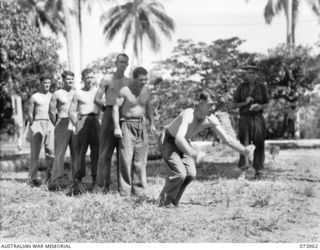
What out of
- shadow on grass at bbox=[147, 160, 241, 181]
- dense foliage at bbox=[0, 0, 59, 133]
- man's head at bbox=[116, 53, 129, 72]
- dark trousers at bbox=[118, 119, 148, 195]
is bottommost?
shadow on grass at bbox=[147, 160, 241, 181]

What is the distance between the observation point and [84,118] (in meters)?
7.63

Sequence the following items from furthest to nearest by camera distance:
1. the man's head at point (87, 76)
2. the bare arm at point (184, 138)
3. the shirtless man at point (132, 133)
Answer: the man's head at point (87, 76) < the shirtless man at point (132, 133) < the bare arm at point (184, 138)

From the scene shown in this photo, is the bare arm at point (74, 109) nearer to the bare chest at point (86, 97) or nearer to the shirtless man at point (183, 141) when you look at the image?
the bare chest at point (86, 97)

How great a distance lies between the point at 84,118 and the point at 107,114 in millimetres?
570

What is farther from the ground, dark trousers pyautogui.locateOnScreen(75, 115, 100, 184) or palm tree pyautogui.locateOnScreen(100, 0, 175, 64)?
palm tree pyautogui.locateOnScreen(100, 0, 175, 64)

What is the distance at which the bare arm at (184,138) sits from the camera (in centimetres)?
541

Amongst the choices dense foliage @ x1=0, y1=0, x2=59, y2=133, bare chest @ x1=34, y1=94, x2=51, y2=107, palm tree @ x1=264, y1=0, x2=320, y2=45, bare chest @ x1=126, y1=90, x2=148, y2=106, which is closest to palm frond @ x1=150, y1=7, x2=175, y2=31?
palm tree @ x1=264, y1=0, x2=320, y2=45

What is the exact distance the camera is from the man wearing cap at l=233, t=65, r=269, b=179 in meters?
8.77

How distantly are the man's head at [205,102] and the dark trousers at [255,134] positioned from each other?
10.9 feet

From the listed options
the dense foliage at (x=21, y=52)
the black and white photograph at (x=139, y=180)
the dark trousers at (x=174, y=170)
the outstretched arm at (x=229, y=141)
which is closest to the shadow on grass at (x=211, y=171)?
the black and white photograph at (x=139, y=180)

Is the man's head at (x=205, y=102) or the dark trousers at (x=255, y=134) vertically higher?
the man's head at (x=205, y=102)

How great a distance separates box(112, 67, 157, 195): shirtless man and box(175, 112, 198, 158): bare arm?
1271 mm

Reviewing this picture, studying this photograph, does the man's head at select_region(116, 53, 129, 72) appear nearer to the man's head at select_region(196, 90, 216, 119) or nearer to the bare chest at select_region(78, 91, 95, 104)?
the bare chest at select_region(78, 91, 95, 104)

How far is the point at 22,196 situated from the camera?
23.2 ft
